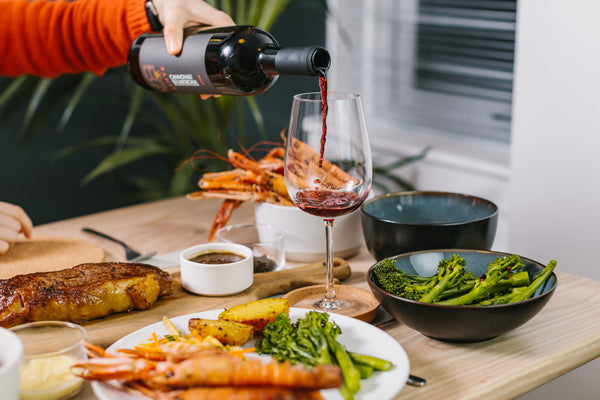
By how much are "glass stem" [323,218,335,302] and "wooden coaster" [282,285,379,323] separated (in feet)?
0.11

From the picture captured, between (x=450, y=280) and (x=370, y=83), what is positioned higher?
(x=370, y=83)

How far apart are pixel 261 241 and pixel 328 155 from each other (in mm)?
371

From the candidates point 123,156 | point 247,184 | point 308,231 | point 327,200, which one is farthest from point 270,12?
point 327,200

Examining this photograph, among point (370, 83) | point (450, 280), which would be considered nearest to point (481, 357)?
point (450, 280)

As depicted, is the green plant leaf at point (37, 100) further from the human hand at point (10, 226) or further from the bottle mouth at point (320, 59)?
the bottle mouth at point (320, 59)

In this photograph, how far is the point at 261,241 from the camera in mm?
1355

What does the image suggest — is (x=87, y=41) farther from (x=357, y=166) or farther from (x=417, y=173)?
(x=417, y=173)

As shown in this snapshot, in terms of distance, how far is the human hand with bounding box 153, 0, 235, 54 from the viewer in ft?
4.10

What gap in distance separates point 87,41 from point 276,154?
631 millimetres

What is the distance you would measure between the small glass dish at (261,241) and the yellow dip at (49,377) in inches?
20.9

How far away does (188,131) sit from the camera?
2.81m

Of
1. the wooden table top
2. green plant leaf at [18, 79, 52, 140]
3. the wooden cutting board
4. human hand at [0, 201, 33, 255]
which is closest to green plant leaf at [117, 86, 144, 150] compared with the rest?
green plant leaf at [18, 79, 52, 140]

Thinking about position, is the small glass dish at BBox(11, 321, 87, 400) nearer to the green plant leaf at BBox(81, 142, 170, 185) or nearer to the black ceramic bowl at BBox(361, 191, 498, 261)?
the black ceramic bowl at BBox(361, 191, 498, 261)

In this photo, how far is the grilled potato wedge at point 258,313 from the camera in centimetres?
96
